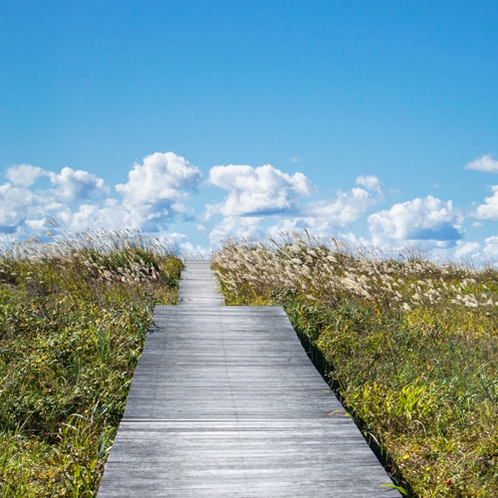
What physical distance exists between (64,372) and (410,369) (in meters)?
3.92

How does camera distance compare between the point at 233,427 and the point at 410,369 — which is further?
the point at 410,369

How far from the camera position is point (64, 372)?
20.0 ft

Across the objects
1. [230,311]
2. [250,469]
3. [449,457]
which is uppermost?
[230,311]

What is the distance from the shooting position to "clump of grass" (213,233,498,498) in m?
4.51

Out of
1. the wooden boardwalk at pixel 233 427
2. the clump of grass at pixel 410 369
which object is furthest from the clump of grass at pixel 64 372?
the clump of grass at pixel 410 369

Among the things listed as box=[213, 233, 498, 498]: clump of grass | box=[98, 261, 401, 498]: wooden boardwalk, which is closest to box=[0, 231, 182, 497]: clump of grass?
box=[98, 261, 401, 498]: wooden boardwalk

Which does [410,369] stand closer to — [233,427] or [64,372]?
[233,427]

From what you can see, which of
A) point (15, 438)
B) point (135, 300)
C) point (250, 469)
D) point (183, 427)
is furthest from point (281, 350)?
point (135, 300)

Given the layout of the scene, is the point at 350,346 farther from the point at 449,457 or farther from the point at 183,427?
the point at 183,427

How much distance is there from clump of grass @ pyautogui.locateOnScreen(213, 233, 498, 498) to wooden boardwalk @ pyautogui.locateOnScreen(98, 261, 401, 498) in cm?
56

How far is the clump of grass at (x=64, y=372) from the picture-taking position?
4.20 m

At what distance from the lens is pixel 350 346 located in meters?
7.02

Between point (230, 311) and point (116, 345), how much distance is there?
61.0 inches

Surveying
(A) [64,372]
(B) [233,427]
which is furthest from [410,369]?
(A) [64,372]
